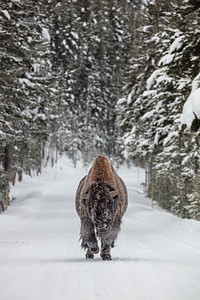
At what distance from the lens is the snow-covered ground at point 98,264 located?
5.70 metres

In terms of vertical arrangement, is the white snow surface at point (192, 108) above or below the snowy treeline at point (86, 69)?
below

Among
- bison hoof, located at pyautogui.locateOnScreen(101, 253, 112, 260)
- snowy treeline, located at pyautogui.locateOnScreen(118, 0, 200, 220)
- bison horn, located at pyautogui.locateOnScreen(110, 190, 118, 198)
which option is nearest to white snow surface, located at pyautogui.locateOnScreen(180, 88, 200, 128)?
snowy treeline, located at pyautogui.locateOnScreen(118, 0, 200, 220)

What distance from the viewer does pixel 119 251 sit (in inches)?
382

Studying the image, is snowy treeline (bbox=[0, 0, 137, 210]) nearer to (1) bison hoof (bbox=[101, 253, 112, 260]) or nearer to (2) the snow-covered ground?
(2) the snow-covered ground

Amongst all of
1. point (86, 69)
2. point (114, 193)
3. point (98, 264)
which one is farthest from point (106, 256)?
point (86, 69)

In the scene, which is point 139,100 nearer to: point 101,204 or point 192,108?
point 192,108

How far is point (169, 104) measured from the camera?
17.1 metres

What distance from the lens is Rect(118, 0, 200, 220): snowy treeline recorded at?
12.3 m

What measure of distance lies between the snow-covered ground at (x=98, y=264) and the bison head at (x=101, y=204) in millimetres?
651

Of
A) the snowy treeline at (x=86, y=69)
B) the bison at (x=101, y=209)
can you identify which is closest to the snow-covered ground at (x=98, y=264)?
the bison at (x=101, y=209)

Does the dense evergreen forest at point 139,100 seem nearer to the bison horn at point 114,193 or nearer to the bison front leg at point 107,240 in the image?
the bison horn at point 114,193

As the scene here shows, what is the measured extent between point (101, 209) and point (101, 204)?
0.08m

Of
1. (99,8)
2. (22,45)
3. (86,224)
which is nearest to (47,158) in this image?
(99,8)

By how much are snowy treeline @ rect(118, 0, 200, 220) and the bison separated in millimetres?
2122
